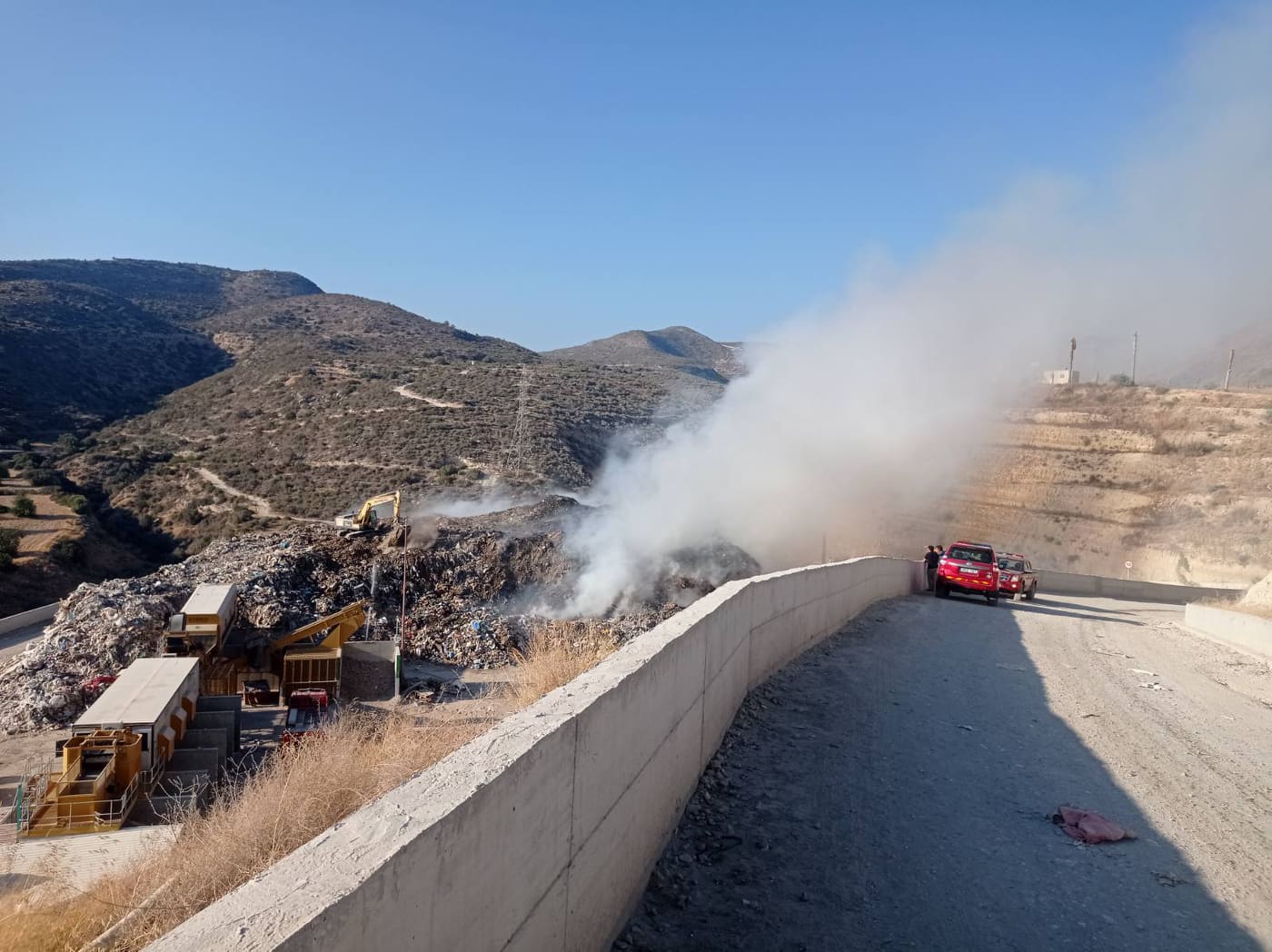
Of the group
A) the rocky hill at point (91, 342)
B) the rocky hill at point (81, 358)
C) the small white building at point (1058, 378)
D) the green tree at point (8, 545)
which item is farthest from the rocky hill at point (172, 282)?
the small white building at point (1058, 378)

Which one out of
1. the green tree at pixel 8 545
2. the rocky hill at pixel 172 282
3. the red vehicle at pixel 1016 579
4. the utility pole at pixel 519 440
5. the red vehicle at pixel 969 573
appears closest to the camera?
the red vehicle at pixel 969 573

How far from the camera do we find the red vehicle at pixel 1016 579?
29500 millimetres

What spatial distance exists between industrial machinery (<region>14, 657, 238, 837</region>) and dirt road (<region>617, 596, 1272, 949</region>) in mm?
7802

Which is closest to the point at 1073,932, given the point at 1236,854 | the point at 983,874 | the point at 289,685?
the point at 983,874

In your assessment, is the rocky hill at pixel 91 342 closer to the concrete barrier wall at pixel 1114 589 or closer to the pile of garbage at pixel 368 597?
the pile of garbage at pixel 368 597

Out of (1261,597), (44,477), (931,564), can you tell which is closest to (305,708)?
(931,564)

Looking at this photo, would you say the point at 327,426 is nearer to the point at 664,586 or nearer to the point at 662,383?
the point at 662,383

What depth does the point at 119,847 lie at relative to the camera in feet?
34.3

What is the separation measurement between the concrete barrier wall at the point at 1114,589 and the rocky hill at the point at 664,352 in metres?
61.2

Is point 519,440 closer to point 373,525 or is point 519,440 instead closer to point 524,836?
point 373,525

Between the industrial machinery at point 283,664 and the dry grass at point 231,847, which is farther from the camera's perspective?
the industrial machinery at point 283,664

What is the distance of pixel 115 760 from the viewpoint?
12.1 m

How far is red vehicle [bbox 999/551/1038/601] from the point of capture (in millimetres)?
29500

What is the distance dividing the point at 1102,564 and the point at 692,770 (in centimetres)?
5246
